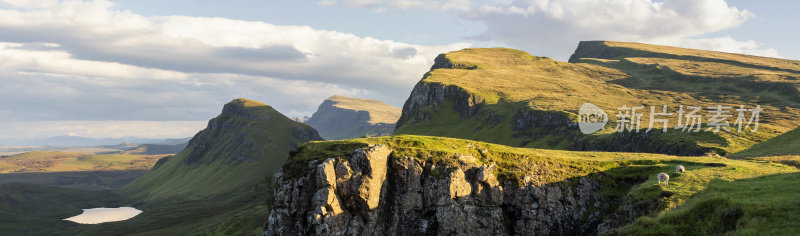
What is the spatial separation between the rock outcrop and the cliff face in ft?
0.44

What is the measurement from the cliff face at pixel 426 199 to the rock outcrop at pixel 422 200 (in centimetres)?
13

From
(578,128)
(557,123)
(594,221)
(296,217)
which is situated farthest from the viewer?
(557,123)

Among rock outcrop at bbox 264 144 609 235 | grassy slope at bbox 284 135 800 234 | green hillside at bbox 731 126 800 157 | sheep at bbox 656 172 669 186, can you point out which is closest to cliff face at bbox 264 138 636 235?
rock outcrop at bbox 264 144 609 235

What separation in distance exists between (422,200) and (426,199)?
0.63 m

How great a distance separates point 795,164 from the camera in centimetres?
6838

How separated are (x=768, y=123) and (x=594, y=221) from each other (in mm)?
160458

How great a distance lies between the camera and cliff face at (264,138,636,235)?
6091cm

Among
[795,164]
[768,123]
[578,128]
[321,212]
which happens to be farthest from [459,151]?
[768,123]

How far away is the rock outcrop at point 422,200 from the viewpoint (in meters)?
60.9

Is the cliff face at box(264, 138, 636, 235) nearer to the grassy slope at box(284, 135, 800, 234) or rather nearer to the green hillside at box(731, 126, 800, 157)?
the grassy slope at box(284, 135, 800, 234)

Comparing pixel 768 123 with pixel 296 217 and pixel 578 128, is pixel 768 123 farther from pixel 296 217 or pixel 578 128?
pixel 296 217

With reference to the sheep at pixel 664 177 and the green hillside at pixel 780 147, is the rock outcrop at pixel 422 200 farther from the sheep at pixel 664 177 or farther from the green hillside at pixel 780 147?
the green hillside at pixel 780 147

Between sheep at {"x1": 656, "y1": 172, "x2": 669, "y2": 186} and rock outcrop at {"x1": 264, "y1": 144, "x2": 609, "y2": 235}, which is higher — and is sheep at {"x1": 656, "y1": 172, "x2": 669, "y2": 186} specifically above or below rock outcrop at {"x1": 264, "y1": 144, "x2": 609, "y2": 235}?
above

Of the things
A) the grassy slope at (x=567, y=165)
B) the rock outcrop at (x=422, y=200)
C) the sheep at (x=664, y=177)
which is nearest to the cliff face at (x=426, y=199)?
the rock outcrop at (x=422, y=200)
